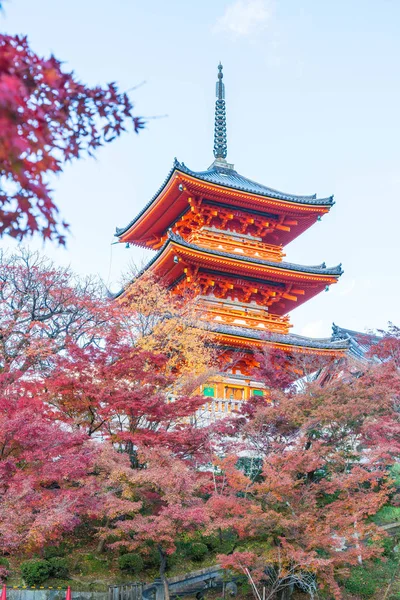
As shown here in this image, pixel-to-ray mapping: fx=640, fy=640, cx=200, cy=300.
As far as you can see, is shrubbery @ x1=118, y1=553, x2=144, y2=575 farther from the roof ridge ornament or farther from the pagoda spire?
the pagoda spire

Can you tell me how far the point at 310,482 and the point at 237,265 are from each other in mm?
11308

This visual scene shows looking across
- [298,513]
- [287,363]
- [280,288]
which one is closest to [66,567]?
[298,513]

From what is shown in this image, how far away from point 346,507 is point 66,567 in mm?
5743

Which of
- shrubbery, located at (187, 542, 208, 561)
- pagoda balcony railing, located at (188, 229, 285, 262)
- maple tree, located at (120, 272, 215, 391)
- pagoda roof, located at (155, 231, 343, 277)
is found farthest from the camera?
pagoda balcony railing, located at (188, 229, 285, 262)

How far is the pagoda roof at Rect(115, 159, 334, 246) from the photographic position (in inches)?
960

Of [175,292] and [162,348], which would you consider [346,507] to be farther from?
[175,292]

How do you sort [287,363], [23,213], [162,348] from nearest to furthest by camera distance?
[23,213]
[162,348]
[287,363]

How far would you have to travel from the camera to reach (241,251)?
25.7 meters

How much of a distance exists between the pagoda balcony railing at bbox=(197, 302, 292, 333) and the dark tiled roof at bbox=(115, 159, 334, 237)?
15.4 feet

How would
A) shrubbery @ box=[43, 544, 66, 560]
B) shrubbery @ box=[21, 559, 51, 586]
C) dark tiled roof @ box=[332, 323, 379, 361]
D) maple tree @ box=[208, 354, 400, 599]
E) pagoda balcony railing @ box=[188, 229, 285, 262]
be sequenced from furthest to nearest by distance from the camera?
1. dark tiled roof @ box=[332, 323, 379, 361]
2. pagoda balcony railing @ box=[188, 229, 285, 262]
3. shrubbery @ box=[43, 544, 66, 560]
4. shrubbery @ box=[21, 559, 51, 586]
5. maple tree @ box=[208, 354, 400, 599]

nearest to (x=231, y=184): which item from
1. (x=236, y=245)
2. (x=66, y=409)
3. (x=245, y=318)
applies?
(x=236, y=245)

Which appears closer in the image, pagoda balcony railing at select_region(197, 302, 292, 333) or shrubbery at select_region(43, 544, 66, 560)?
A: shrubbery at select_region(43, 544, 66, 560)

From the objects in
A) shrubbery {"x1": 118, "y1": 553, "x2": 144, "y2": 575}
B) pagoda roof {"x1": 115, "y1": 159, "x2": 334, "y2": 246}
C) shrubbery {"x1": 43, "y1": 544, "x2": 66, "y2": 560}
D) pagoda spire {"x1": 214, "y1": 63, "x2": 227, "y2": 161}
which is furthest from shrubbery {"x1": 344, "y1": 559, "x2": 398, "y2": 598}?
pagoda spire {"x1": 214, "y1": 63, "x2": 227, "y2": 161}

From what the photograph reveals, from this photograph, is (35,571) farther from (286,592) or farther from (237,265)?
(237,265)
